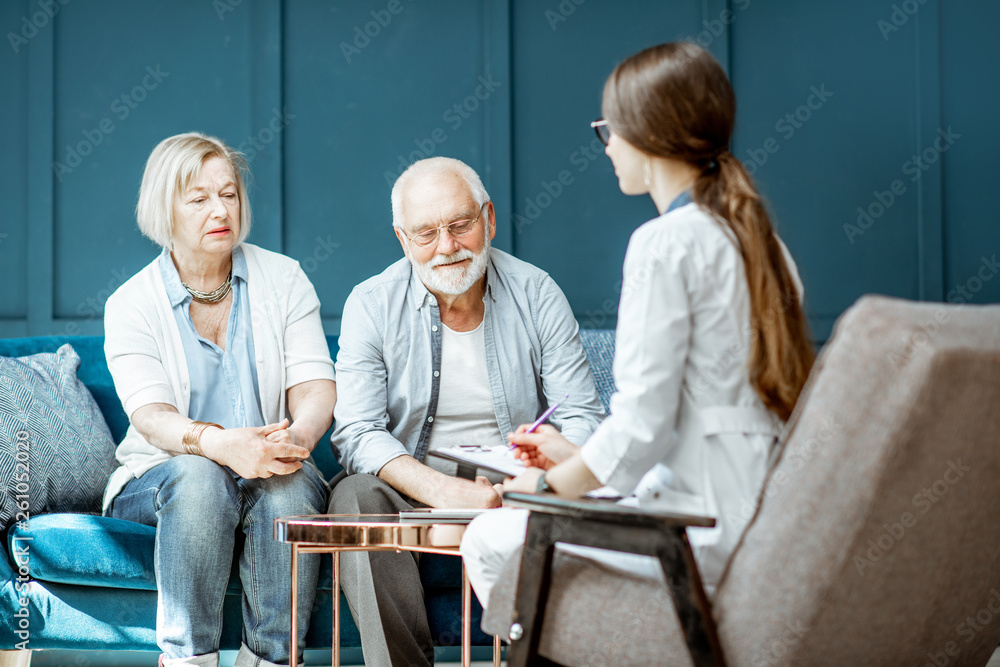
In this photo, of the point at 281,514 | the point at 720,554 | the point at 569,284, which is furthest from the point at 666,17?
the point at 720,554

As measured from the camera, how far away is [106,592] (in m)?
2.23

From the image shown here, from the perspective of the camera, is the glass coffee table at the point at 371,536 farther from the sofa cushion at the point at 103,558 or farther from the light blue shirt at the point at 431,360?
the light blue shirt at the point at 431,360

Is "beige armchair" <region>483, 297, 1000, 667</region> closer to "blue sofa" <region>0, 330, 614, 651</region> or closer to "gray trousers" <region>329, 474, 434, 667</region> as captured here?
"gray trousers" <region>329, 474, 434, 667</region>

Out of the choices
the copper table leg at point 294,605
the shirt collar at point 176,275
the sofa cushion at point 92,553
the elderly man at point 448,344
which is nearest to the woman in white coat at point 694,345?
the copper table leg at point 294,605

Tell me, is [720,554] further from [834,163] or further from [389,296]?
[834,163]

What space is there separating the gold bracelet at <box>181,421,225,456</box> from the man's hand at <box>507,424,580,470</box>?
0.85 meters

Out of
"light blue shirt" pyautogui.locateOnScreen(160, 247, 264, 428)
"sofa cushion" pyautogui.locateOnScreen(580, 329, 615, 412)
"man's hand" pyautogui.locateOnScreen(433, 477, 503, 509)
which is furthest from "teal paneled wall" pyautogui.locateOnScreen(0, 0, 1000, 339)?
"man's hand" pyautogui.locateOnScreen(433, 477, 503, 509)

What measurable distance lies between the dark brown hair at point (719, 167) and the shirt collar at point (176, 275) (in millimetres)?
1419

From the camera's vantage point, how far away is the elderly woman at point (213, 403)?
2.08 m

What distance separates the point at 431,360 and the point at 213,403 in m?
0.60

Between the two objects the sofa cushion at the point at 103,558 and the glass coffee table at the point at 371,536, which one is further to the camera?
the sofa cushion at the point at 103,558

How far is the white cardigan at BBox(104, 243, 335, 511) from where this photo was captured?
7.74 feet

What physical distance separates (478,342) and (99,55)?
78.5 inches

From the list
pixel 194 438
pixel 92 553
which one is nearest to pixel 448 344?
pixel 194 438
